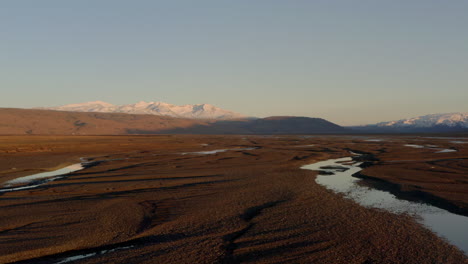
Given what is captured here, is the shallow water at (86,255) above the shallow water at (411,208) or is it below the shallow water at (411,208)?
below

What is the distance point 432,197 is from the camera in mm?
17094

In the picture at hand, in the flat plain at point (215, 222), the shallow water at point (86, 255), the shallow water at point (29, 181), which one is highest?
the flat plain at point (215, 222)

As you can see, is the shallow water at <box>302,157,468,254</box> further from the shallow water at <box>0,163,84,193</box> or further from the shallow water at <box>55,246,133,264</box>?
the shallow water at <box>0,163,84,193</box>

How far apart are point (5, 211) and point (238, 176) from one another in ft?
43.4

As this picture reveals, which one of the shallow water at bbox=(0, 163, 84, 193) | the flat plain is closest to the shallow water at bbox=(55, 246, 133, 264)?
the flat plain

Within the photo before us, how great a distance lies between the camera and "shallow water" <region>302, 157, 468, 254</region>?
11.6m

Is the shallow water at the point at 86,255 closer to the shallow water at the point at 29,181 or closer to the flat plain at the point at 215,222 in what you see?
the flat plain at the point at 215,222

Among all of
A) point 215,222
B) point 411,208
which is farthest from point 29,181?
point 411,208

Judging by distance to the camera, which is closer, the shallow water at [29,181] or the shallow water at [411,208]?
the shallow water at [411,208]

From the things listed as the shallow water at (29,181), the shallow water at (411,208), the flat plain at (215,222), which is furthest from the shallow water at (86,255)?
the shallow water at (29,181)

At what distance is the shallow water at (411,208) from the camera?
38.2 ft

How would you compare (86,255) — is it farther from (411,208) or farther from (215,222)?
(411,208)

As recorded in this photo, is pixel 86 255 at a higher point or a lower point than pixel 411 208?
lower

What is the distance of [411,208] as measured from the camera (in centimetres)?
1505
